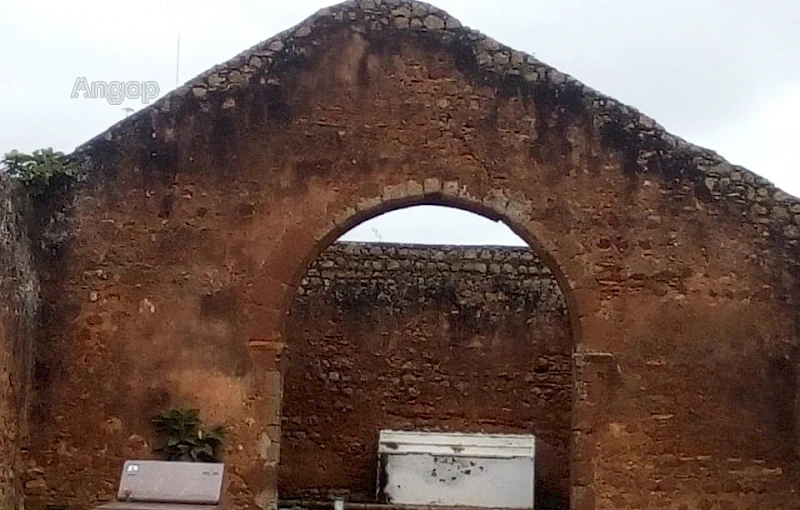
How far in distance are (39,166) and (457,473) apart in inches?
214

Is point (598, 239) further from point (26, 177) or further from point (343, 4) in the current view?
point (26, 177)

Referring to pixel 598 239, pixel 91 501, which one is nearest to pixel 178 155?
pixel 91 501

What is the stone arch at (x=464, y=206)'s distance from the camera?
30.1 feet

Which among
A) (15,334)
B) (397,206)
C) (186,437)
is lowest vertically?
(186,437)

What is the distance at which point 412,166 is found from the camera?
934cm

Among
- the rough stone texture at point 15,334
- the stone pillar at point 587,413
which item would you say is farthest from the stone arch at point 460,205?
the rough stone texture at point 15,334

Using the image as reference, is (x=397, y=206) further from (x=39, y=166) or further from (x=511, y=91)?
(x=39, y=166)

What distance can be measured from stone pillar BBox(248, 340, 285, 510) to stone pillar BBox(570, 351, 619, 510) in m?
2.27

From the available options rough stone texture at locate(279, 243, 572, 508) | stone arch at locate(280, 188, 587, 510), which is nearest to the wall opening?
rough stone texture at locate(279, 243, 572, 508)

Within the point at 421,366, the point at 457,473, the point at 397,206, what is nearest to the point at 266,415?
the point at 397,206

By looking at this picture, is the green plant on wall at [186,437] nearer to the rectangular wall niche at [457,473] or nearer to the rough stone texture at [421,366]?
the rectangular wall niche at [457,473]

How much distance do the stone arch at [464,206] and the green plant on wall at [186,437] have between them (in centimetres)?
93

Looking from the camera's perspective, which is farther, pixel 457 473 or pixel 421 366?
pixel 421 366

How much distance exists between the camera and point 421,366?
1295 centimetres
